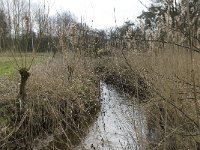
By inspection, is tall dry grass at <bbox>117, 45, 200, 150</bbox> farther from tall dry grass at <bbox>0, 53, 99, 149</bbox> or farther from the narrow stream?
tall dry grass at <bbox>0, 53, 99, 149</bbox>

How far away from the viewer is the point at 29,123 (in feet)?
19.0

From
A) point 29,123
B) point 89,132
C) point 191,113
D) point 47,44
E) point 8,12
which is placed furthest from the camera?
point 47,44

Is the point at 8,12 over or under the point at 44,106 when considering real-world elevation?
over

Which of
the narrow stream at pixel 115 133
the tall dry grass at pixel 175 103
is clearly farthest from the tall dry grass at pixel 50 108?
the tall dry grass at pixel 175 103

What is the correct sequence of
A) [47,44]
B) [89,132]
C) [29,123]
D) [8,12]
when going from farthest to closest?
[47,44] → [8,12] → [89,132] → [29,123]

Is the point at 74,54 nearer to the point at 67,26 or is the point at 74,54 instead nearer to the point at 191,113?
the point at 67,26

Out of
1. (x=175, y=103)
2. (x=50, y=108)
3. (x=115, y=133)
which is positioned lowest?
(x=115, y=133)

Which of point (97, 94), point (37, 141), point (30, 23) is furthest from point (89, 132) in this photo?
point (97, 94)

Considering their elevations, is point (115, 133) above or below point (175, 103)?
below

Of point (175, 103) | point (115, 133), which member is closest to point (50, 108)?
point (115, 133)

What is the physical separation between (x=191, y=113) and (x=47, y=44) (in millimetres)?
5883

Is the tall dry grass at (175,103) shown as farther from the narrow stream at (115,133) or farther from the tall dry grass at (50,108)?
the tall dry grass at (50,108)

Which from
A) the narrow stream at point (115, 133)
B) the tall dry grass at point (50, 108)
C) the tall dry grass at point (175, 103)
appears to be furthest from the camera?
the tall dry grass at point (50, 108)

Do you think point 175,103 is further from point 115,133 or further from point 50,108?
point 50,108
